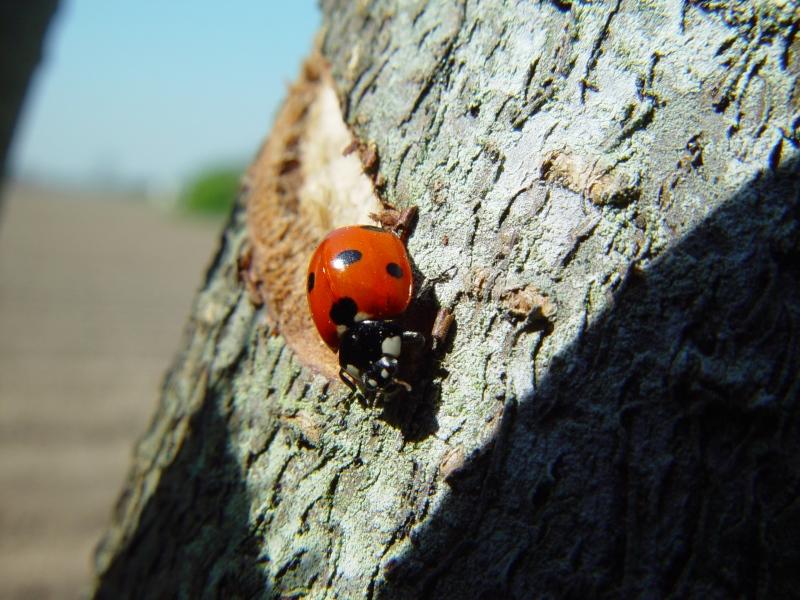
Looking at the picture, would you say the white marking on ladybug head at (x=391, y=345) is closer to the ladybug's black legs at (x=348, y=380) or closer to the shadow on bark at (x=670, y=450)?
the ladybug's black legs at (x=348, y=380)

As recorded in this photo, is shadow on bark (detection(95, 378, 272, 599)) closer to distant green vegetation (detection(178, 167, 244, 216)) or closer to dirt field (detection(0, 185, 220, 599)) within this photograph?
dirt field (detection(0, 185, 220, 599))

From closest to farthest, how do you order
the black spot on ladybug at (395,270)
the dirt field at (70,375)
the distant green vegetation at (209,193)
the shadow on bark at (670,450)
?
1. the shadow on bark at (670,450)
2. the black spot on ladybug at (395,270)
3. the dirt field at (70,375)
4. the distant green vegetation at (209,193)

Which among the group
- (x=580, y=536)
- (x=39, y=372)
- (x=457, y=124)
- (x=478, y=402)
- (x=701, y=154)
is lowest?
(x=580, y=536)

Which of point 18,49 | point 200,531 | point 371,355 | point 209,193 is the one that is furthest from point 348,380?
point 209,193

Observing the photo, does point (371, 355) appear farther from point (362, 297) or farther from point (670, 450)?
point (670, 450)

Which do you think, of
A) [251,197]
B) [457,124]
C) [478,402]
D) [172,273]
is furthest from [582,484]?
[172,273]

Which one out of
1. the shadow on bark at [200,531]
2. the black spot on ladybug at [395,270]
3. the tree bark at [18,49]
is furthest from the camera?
the tree bark at [18,49]

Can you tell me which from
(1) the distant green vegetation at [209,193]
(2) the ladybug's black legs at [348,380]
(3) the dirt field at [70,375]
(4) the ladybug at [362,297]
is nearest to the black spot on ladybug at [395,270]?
(4) the ladybug at [362,297]

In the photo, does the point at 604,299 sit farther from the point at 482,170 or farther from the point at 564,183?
the point at 482,170
